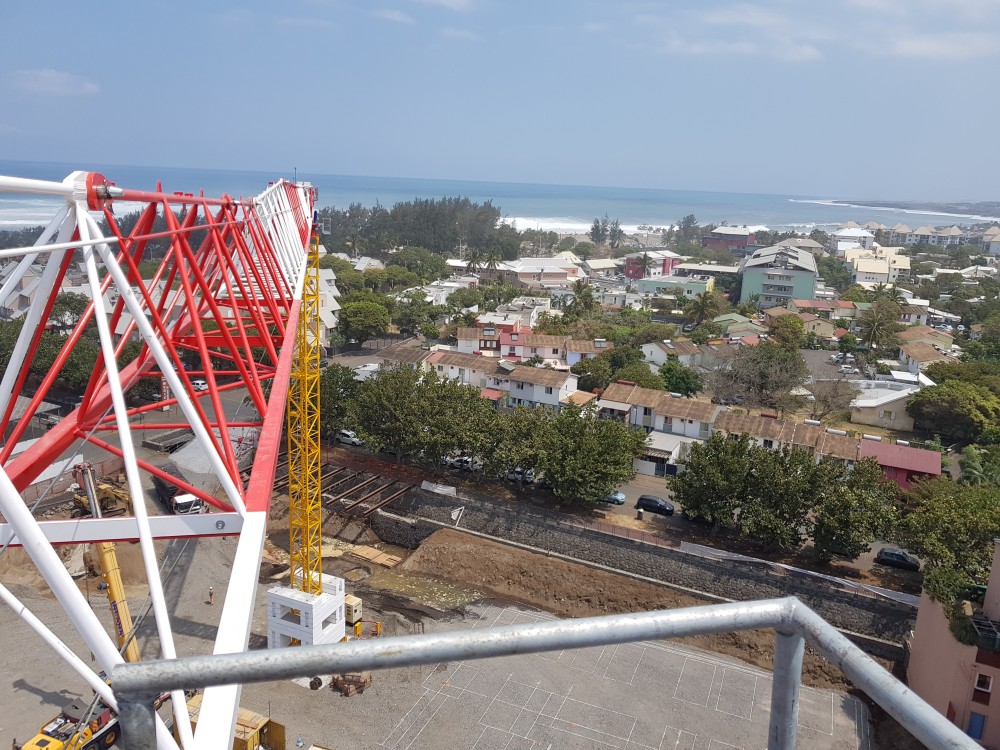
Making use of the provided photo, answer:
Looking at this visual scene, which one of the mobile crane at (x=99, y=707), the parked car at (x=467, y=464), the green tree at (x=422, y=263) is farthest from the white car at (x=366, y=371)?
the green tree at (x=422, y=263)

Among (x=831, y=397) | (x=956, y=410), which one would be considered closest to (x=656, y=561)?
(x=831, y=397)

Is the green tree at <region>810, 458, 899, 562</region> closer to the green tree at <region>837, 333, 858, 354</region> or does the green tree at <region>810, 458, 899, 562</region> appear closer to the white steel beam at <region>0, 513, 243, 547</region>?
the white steel beam at <region>0, 513, 243, 547</region>

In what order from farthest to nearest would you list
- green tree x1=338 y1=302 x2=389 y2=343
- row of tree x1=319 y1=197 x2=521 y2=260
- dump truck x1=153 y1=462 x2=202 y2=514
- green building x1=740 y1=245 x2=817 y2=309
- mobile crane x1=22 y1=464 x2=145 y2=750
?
row of tree x1=319 y1=197 x2=521 y2=260 → green building x1=740 y1=245 x2=817 y2=309 → green tree x1=338 y1=302 x2=389 y2=343 → dump truck x1=153 y1=462 x2=202 y2=514 → mobile crane x1=22 y1=464 x2=145 y2=750

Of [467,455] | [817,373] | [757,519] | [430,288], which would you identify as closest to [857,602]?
[757,519]

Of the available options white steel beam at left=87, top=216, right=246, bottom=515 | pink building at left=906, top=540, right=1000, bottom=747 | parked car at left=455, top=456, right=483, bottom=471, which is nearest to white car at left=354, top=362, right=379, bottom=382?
parked car at left=455, top=456, right=483, bottom=471

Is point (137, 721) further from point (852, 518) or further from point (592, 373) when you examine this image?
point (592, 373)

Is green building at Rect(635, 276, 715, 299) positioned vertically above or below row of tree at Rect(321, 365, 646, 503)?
above
